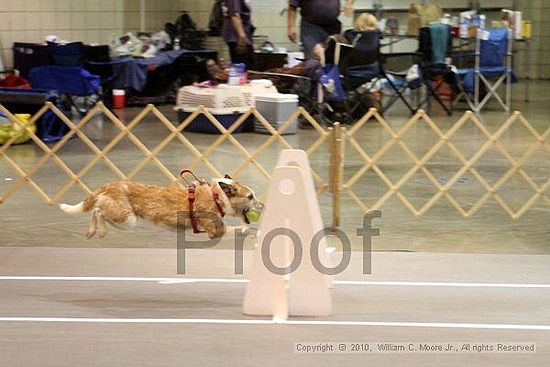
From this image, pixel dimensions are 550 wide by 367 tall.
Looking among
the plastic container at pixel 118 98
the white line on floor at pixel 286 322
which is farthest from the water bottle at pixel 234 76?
the white line on floor at pixel 286 322

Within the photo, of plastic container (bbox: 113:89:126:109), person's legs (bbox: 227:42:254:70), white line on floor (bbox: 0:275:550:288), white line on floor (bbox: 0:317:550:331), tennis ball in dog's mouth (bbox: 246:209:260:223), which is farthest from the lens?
plastic container (bbox: 113:89:126:109)

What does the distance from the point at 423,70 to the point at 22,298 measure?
8.40 metres

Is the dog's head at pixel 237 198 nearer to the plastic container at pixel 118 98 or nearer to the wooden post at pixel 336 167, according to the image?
the wooden post at pixel 336 167

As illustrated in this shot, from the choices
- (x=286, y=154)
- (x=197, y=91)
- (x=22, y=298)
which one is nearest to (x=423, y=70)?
(x=197, y=91)

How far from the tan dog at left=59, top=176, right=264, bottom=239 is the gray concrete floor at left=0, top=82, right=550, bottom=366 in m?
0.28

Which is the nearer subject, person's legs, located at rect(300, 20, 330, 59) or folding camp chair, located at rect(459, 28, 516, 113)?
person's legs, located at rect(300, 20, 330, 59)

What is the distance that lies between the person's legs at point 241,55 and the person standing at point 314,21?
107 cm

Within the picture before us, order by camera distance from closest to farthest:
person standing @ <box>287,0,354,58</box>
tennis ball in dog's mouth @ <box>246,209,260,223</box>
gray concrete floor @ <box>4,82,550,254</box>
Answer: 1. tennis ball in dog's mouth @ <box>246,209,260,223</box>
2. gray concrete floor @ <box>4,82,550,254</box>
3. person standing @ <box>287,0,354,58</box>

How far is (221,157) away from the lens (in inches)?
366

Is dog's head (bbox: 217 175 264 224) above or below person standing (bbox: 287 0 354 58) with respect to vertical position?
below

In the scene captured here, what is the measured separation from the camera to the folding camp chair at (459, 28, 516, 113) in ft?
42.7

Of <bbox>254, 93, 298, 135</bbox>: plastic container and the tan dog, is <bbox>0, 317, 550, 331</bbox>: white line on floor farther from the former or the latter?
<bbox>254, 93, 298, 135</bbox>: plastic container

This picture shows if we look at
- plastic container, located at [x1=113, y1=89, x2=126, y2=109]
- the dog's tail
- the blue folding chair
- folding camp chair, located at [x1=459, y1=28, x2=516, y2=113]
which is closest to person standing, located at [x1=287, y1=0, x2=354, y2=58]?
the blue folding chair

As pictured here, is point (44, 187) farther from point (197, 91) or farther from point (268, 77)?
point (268, 77)
